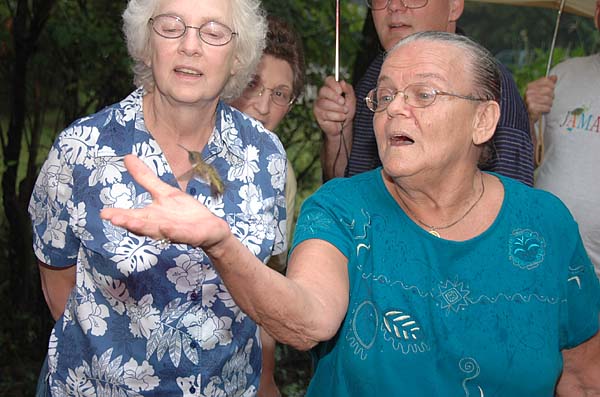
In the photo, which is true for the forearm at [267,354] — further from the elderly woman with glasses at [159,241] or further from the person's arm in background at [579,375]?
the person's arm in background at [579,375]

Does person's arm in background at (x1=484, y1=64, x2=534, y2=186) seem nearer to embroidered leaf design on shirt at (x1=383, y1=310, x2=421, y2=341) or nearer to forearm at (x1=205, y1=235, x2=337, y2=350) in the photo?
embroidered leaf design on shirt at (x1=383, y1=310, x2=421, y2=341)

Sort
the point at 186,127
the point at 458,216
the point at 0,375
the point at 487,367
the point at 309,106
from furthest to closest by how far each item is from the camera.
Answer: the point at 309,106
the point at 0,375
the point at 186,127
the point at 458,216
the point at 487,367

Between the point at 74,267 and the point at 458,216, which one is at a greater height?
the point at 458,216

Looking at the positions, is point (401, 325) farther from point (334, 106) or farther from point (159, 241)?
point (334, 106)

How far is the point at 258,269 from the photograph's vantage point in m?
1.86

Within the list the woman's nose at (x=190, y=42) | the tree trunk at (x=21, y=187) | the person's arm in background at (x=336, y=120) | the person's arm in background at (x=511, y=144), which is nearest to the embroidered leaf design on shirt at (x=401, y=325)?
the person's arm in background at (x=511, y=144)

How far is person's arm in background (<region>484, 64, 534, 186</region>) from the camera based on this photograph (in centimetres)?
302

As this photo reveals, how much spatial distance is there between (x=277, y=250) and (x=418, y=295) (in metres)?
0.71

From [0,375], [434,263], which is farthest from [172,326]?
[0,375]

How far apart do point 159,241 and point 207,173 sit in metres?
0.28

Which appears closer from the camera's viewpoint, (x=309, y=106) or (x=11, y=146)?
(x=11, y=146)

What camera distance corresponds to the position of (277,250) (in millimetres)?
2875

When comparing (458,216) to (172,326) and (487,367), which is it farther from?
(172,326)

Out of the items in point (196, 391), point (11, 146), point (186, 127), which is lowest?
point (11, 146)
